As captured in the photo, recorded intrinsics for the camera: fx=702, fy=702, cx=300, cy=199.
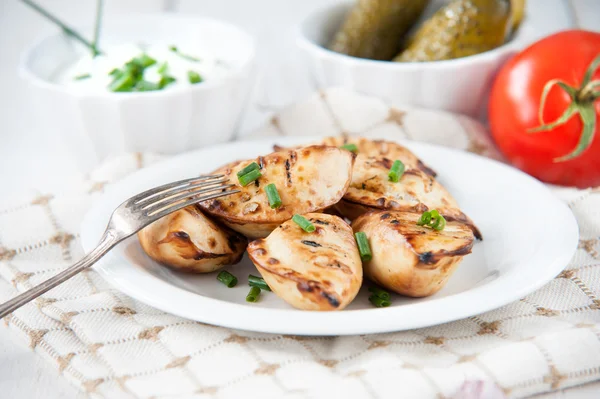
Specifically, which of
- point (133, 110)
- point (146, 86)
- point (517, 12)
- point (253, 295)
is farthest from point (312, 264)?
point (517, 12)

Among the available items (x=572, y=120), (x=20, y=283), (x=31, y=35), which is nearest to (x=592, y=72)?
(x=572, y=120)

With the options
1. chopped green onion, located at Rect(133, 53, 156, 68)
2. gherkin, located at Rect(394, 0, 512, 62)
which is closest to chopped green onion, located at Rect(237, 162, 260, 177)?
chopped green onion, located at Rect(133, 53, 156, 68)

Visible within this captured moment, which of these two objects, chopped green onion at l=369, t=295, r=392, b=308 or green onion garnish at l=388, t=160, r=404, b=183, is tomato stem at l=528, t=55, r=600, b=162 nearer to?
green onion garnish at l=388, t=160, r=404, b=183

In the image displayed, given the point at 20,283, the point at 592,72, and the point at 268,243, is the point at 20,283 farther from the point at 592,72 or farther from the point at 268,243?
the point at 592,72

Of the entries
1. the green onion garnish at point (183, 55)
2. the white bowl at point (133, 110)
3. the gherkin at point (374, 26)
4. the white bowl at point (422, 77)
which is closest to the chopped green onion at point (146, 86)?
the white bowl at point (133, 110)

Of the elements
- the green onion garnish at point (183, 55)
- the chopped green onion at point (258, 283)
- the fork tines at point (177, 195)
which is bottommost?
the chopped green onion at point (258, 283)

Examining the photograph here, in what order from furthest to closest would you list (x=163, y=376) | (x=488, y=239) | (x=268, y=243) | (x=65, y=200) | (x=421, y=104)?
(x=421, y=104) → (x=65, y=200) → (x=488, y=239) → (x=268, y=243) → (x=163, y=376)

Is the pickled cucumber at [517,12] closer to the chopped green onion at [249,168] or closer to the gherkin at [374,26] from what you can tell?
the gherkin at [374,26]
